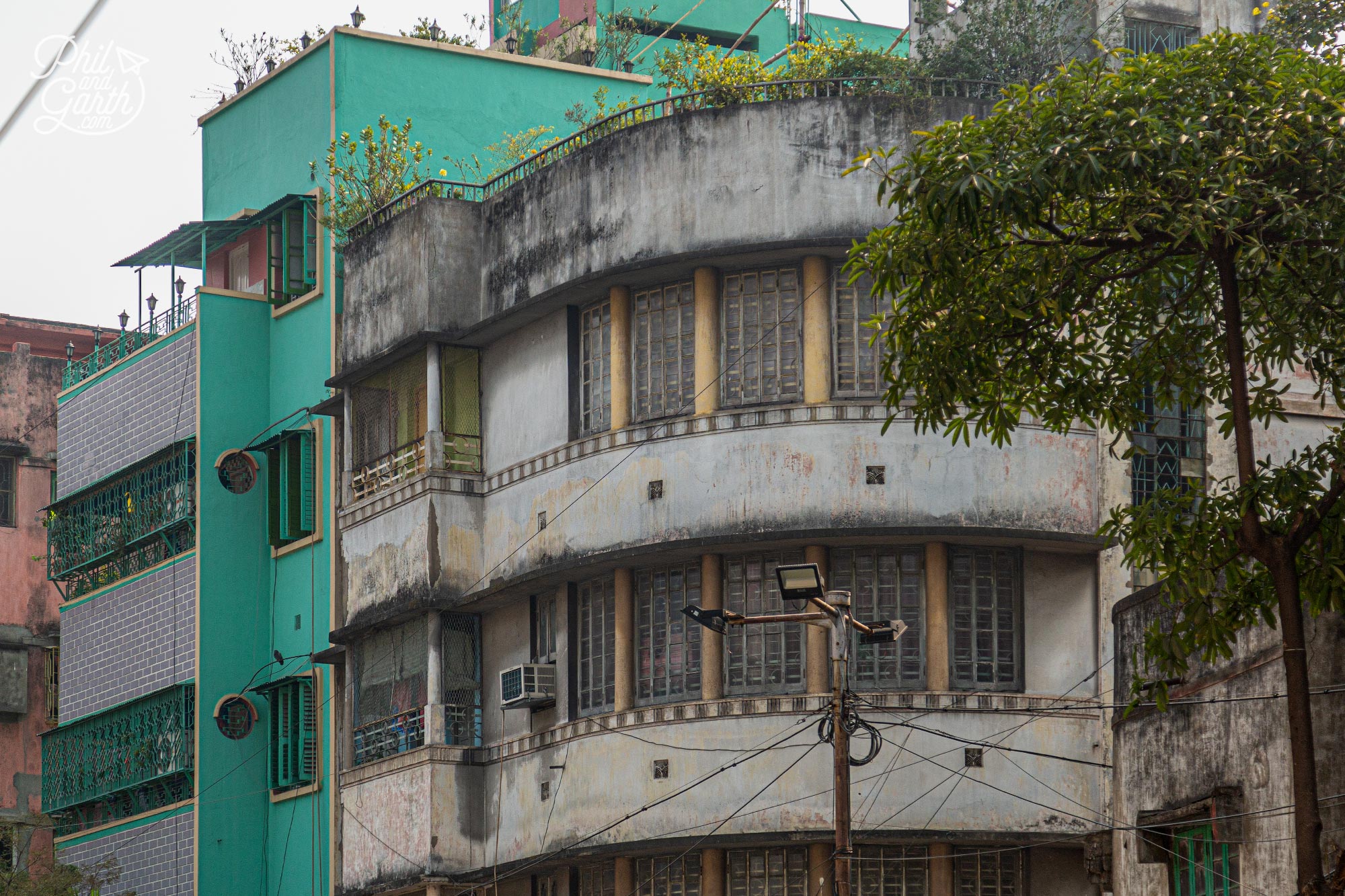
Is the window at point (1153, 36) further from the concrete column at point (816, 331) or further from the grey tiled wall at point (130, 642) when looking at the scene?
the grey tiled wall at point (130, 642)

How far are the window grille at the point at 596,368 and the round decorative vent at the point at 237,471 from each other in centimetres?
931

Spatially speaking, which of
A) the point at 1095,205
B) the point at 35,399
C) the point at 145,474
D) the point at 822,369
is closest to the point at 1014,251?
the point at 1095,205

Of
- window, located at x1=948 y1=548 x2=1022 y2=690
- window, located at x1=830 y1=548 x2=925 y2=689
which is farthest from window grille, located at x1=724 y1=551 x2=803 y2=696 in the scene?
window, located at x1=948 y1=548 x2=1022 y2=690

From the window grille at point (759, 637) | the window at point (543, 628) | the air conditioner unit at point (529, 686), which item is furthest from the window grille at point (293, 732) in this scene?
the window grille at point (759, 637)

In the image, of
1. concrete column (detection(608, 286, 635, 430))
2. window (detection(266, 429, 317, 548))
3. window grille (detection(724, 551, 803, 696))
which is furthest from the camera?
window (detection(266, 429, 317, 548))

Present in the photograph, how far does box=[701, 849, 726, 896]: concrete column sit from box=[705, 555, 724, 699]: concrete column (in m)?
0.09

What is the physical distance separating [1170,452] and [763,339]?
441 centimetres

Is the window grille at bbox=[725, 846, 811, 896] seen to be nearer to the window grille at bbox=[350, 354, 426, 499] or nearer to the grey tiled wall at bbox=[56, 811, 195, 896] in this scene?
the window grille at bbox=[350, 354, 426, 499]

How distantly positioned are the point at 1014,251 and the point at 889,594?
8.44m

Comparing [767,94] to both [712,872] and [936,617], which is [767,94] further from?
[712,872]

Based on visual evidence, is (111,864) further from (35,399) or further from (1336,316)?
(1336,316)

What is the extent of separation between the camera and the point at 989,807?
70.9ft

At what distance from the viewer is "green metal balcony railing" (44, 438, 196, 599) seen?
1282 inches

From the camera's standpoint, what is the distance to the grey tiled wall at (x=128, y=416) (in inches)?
1289
